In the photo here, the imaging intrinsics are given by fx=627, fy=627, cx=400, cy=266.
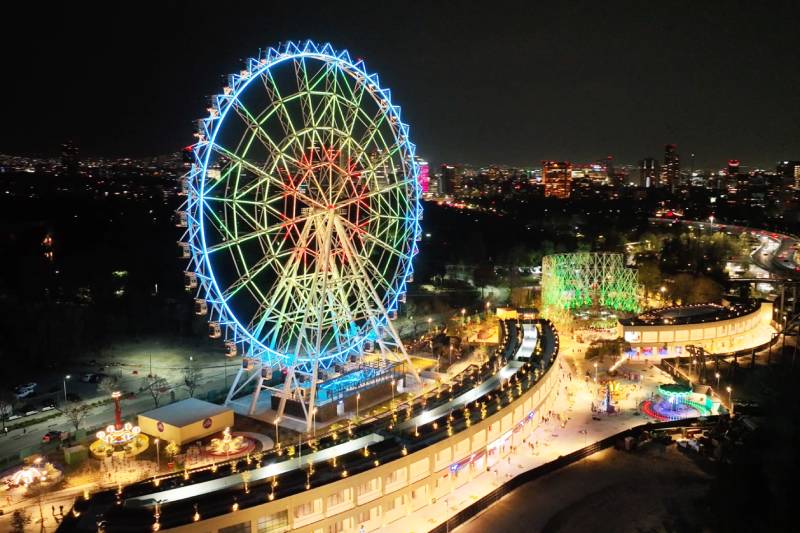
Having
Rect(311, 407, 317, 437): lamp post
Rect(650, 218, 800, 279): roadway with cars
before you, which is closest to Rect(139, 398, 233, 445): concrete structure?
Rect(311, 407, 317, 437): lamp post

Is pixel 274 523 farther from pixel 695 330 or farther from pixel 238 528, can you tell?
pixel 695 330

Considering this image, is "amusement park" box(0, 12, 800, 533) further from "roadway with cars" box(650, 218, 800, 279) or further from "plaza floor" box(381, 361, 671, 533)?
"roadway with cars" box(650, 218, 800, 279)

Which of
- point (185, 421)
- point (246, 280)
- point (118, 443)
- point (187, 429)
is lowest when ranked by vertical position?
point (118, 443)

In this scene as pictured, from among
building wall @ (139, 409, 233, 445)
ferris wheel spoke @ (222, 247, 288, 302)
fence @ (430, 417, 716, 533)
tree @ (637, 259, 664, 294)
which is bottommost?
fence @ (430, 417, 716, 533)

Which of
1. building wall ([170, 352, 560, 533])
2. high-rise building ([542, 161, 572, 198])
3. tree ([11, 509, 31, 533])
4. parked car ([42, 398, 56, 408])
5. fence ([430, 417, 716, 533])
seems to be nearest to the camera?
building wall ([170, 352, 560, 533])

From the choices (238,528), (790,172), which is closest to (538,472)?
(238,528)

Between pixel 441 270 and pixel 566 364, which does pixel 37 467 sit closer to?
pixel 566 364
